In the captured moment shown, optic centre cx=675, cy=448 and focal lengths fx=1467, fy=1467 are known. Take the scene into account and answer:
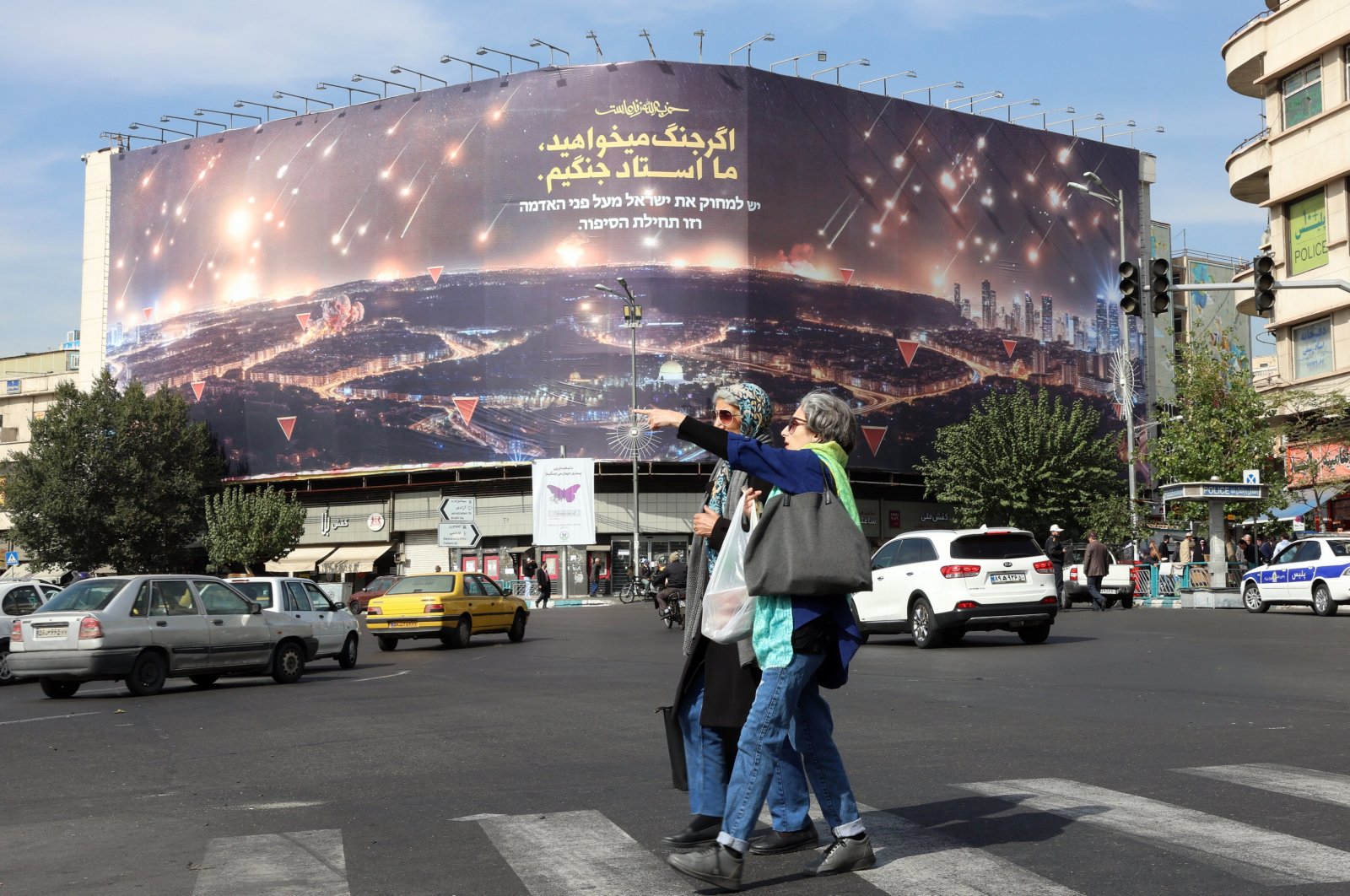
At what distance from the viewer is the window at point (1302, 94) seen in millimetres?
42500

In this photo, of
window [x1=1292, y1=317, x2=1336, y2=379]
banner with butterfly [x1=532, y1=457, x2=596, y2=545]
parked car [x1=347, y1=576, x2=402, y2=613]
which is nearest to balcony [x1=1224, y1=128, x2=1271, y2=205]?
window [x1=1292, y1=317, x2=1336, y2=379]

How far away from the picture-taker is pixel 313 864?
5.72 meters

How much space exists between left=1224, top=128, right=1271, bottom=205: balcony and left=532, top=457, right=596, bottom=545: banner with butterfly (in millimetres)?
24992

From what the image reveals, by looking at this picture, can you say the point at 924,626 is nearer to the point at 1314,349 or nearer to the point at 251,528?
the point at 1314,349

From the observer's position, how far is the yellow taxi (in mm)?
25672

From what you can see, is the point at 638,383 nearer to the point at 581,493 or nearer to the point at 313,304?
the point at 581,493

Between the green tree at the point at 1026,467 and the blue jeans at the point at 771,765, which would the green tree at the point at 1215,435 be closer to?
the green tree at the point at 1026,467

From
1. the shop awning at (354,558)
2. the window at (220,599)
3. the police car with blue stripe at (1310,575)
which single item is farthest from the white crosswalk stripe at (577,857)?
the shop awning at (354,558)

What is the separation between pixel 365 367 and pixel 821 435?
202 feet

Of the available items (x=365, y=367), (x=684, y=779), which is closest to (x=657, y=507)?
(x=365, y=367)

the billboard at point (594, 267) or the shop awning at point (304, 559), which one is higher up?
the billboard at point (594, 267)

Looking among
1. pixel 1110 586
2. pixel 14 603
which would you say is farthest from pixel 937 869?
pixel 1110 586

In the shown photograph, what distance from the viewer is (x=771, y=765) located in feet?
17.0

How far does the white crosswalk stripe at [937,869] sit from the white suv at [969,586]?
46.2 ft
